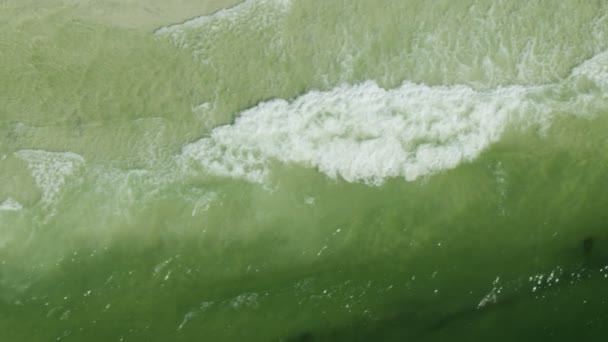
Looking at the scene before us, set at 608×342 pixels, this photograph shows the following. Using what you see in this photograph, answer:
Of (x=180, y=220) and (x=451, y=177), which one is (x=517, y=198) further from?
(x=180, y=220)

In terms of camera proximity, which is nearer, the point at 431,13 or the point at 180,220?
the point at 180,220

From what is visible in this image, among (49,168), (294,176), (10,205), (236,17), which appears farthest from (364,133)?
(10,205)

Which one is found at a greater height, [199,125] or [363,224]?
[199,125]

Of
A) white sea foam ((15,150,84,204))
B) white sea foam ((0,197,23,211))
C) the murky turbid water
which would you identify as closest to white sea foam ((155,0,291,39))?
the murky turbid water

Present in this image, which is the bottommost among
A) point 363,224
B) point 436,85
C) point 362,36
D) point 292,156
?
point 363,224

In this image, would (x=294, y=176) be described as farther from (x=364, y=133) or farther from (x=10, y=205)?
(x=10, y=205)

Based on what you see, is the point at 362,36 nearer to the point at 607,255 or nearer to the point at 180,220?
the point at 180,220

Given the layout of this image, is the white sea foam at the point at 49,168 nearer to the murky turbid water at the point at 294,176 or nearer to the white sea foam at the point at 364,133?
the murky turbid water at the point at 294,176

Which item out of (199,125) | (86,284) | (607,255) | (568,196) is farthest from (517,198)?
(86,284)
